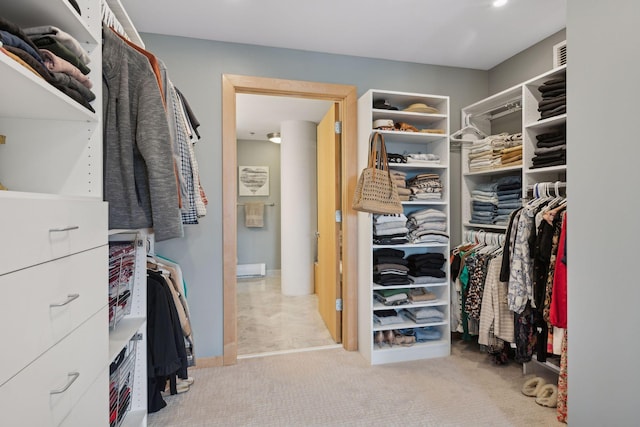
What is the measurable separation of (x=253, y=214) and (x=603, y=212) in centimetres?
493

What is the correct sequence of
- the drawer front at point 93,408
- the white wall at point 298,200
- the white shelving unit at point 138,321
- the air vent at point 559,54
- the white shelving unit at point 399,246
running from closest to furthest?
the drawer front at point 93,408 < the white shelving unit at point 138,321 < the air vent at point 559,54 < the white shelving unit at point 399,246 < the white wall at point 298,200

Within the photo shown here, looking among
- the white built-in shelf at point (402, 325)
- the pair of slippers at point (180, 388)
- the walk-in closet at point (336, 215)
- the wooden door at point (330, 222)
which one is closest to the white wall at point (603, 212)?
the walk-in closet at point (336, 215)

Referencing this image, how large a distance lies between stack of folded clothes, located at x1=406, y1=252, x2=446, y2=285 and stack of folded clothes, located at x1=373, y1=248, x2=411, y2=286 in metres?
0.08

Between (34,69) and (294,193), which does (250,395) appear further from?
(294,193)

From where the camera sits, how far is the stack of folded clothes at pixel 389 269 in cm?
252

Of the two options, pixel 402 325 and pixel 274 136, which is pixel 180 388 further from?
pixel 274 136

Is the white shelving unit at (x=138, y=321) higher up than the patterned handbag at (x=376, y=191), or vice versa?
the patterned handbag at (x=376, y=191)

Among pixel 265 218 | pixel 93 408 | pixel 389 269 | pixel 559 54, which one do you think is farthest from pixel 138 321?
pixel 265 218

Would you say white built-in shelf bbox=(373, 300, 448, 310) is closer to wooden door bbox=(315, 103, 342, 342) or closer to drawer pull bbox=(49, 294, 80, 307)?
wooden door bbox=(315, 103, 342, 342)

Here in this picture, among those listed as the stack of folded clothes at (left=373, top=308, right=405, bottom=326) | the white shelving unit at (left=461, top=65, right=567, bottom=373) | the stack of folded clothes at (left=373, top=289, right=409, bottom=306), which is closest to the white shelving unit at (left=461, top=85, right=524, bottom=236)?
the white shelving unit at (left=461, top=65, right=567, bottom=373)

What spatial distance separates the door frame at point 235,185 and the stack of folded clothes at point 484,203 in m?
1.07

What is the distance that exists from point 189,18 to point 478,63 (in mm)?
2422

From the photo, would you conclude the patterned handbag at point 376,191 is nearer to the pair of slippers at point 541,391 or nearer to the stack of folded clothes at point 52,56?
the pair of slippers at point 541,391

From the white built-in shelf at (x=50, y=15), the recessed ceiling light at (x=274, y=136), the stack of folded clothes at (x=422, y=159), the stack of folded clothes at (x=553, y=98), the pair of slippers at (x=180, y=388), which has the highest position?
the recessed ceiling light at (x=274, y=136)
